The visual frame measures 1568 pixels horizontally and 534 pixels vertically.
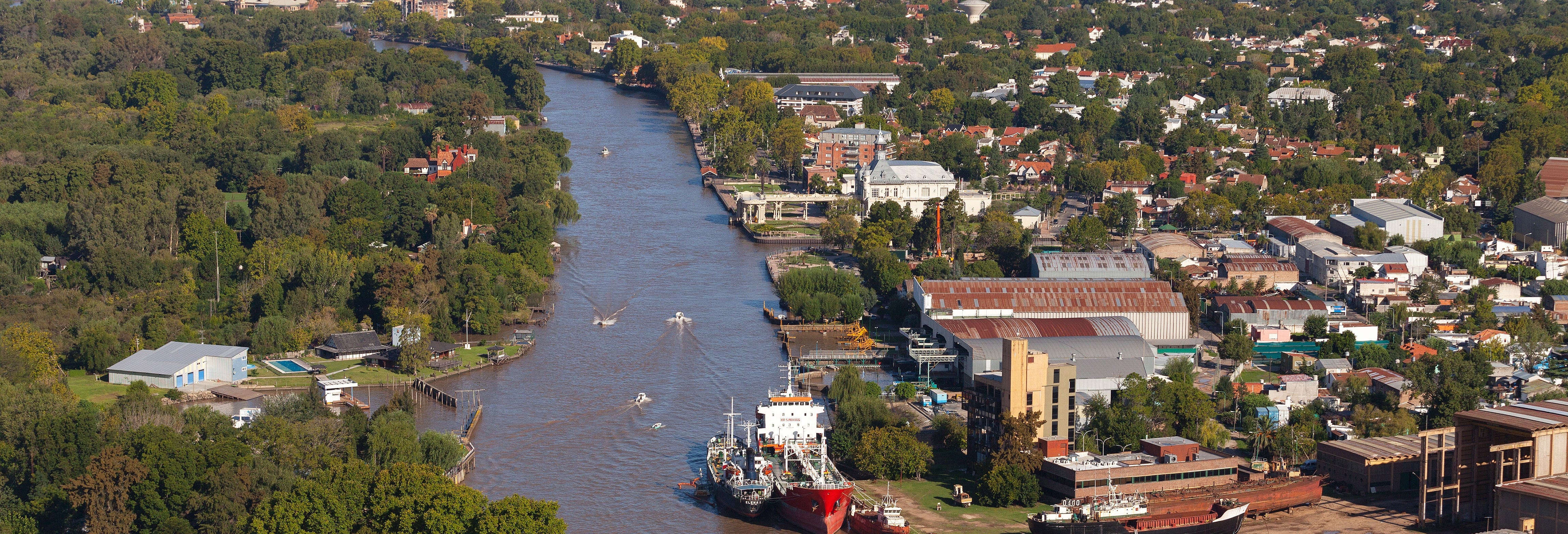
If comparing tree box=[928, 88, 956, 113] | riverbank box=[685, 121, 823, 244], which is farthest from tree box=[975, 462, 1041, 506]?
tree box=[928, 88, 956, 113]

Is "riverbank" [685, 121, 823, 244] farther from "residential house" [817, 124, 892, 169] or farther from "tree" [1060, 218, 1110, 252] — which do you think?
"tree" [1060, 218, 1110, 252]

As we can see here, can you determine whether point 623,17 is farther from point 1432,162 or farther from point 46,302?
point 46,302

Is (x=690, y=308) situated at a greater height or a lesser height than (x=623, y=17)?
lesser

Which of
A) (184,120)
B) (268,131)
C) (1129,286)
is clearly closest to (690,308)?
(1129,286)

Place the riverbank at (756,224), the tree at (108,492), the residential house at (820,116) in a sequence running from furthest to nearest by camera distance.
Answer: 1. the residential house at (820,116)
2. the riverbank at (756,224)
3. the tree at (108,492)

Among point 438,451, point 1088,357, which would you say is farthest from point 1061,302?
point 438,451

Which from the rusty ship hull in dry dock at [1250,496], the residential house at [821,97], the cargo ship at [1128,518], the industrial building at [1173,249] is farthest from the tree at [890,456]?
the residential house at [821,97]

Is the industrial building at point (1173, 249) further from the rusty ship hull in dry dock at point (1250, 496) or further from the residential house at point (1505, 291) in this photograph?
the rusty ship hull in dry dock at point (1250, 496)
